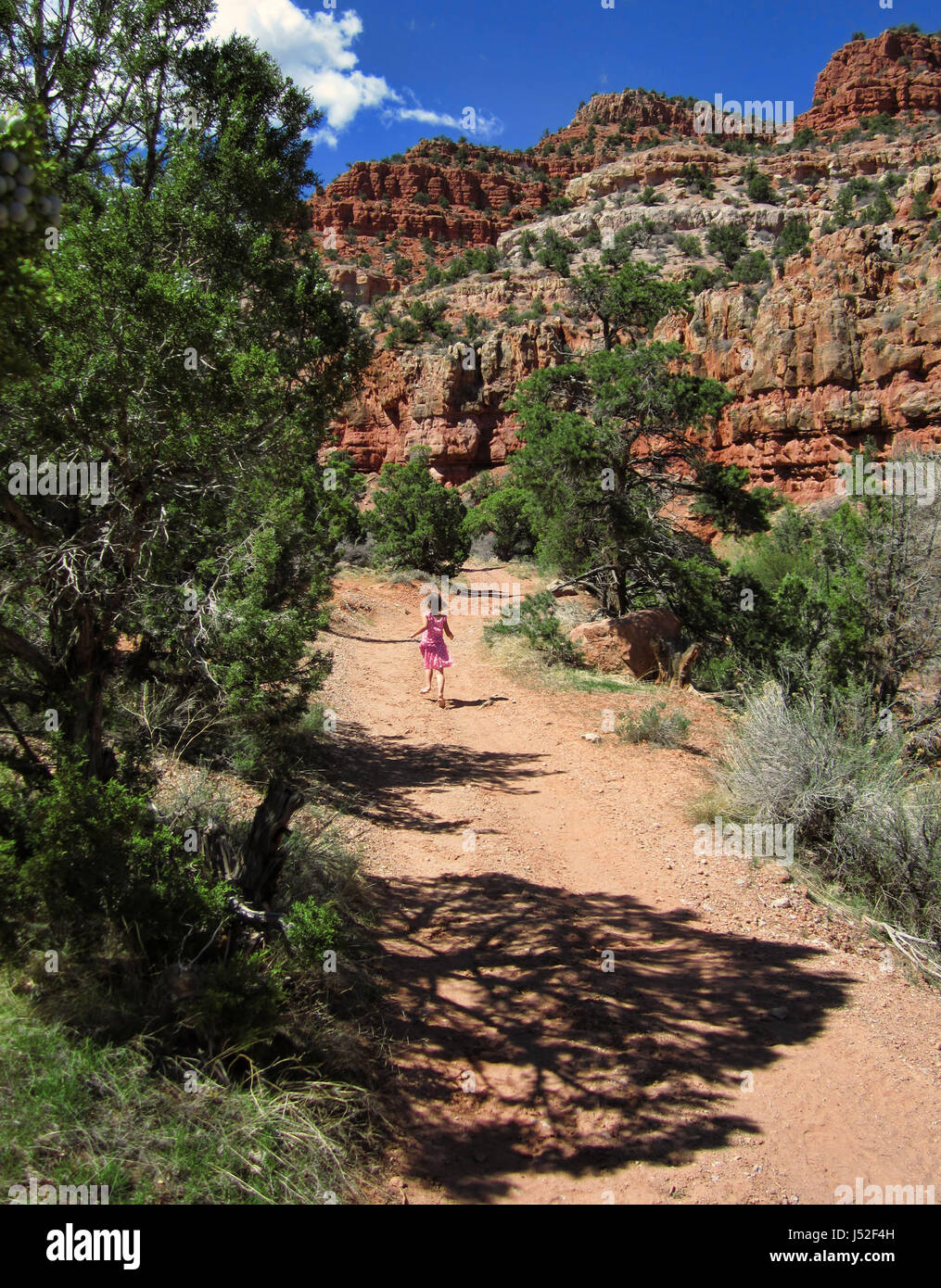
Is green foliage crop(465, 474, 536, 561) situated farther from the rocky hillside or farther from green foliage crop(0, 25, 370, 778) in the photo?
green foliage crop(0, 25, 370, 778)

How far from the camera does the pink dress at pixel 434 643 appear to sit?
1055 cm

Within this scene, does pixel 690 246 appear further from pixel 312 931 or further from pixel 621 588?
pixel 312 931

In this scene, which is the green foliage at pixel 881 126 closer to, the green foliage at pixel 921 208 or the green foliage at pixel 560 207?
the green foliage at pixel 560 207

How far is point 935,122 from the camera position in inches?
1938

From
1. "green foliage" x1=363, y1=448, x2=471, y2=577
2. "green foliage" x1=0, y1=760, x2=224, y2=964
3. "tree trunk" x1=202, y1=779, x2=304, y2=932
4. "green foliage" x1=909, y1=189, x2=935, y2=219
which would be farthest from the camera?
"green foliage" x1=909, y1=189, x2=935, y2=219

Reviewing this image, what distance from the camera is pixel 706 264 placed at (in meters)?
39.6

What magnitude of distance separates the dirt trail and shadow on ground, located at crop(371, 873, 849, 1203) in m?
0.01

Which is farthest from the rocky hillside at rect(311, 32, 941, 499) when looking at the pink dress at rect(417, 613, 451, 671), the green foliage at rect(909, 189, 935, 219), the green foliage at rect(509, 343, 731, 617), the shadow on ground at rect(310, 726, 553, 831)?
the shadow on ground at rect(310, 726, 553, 831)

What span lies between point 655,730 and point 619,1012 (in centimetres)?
473

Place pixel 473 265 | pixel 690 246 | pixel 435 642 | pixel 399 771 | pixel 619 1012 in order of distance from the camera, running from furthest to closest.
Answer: pixel 473 265 < pixel 690 246 < pixel 435 642 < pixel 399 771 < pixel 619 1012

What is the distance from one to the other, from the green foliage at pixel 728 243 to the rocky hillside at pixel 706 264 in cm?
19

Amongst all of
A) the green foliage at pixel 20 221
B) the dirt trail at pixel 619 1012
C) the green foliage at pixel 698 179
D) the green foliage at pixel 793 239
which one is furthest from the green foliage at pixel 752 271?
the green foliage at pixel 20 221

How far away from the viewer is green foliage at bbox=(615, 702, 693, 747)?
342 inches

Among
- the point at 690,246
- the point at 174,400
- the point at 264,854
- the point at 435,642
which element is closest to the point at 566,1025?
the point at 264,854
